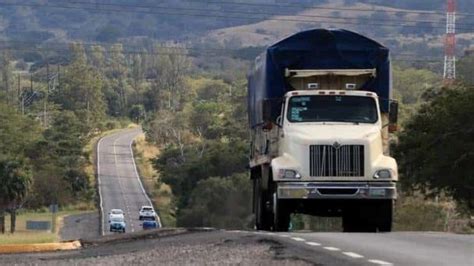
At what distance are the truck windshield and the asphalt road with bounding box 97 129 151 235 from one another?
45380mm

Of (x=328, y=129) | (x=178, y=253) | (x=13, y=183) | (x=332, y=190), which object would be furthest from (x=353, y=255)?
(x=13, y=183)

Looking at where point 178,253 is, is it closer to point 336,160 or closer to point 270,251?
point 270,251

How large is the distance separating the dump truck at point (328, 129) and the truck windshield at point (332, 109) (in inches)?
0.8

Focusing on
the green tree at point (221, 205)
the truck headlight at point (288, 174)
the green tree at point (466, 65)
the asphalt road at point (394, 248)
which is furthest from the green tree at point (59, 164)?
the asphalt road at point (394, 248)

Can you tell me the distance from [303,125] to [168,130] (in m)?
89.3

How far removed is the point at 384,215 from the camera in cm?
2484

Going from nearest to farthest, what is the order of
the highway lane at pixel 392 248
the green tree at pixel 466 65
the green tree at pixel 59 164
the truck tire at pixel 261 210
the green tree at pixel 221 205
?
the highway lane at pixel 392 248 < the truck tire at pixel 261 210 < the green tree at pixel 221 205 < the green tree at pixel 59 164 < the green tree at pixel 466 65

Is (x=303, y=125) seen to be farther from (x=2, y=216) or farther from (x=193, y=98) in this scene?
(x=193, y=98)

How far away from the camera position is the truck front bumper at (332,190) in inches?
952

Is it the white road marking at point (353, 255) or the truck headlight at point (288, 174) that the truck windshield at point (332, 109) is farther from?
the white road marking at point (353, 255)

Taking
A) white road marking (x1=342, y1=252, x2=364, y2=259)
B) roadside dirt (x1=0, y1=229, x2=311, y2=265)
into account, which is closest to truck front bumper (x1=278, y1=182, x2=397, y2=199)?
roadside dirt (x1=0, y1=229, x2=311, y2=265)

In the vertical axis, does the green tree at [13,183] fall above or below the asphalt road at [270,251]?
below

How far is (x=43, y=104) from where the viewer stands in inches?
5320

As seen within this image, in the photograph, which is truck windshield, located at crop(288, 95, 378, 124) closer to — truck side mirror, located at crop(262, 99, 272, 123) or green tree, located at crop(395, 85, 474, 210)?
truck side mirror, located at crop(262, 99, 272, 123)
